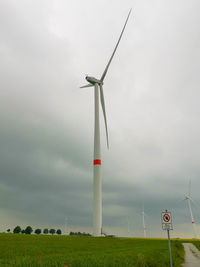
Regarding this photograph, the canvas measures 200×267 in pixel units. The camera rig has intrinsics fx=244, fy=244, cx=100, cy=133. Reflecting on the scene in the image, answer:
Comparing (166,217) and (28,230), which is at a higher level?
(28,230)

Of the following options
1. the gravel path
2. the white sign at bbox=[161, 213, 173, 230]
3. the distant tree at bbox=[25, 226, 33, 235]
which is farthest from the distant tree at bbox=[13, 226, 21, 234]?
the white sign at bbox=[161, 213, 173, 230]

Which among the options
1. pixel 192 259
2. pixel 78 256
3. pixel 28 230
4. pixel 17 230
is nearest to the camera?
pixel 78 256

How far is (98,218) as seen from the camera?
192 feet

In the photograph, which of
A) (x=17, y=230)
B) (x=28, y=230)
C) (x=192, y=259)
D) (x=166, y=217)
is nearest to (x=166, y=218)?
(x=166, y=217)

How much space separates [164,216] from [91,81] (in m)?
62.2

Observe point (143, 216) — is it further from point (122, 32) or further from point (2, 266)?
point (2, 266)

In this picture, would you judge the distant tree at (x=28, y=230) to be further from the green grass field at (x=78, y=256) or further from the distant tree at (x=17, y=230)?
the green grass field at (x=78, y=256)

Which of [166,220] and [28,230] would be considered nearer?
[166,220]

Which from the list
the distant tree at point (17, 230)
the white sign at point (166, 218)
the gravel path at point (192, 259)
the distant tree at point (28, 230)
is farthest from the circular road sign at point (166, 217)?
the distant tree at point (28, 230)

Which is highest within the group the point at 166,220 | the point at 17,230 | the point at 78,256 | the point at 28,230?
the point at 28,230

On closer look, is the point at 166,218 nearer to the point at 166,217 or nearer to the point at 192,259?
the point at 166,217

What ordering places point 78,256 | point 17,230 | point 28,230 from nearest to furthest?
point 78,256
point 17,230
point 28,230

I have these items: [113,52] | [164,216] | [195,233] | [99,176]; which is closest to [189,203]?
[195,233]

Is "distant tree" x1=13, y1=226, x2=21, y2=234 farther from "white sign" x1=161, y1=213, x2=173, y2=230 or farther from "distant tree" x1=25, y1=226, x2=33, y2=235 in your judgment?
"white sign" x1=161, y1=213, x2=173, y2=230
